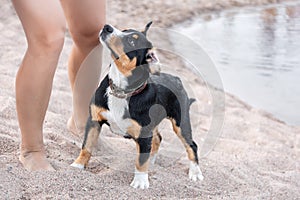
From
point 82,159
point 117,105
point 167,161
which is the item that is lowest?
point 167,161

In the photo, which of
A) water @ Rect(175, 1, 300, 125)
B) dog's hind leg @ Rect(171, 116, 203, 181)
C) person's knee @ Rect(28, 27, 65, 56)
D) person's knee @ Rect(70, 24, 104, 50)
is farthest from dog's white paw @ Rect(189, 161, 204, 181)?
water @ Rect(175, 1, 300, 125)

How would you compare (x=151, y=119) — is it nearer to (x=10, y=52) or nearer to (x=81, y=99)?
(x=81, y=99)

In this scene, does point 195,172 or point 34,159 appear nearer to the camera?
point 34,159

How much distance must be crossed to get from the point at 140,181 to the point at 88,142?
0.31 meters

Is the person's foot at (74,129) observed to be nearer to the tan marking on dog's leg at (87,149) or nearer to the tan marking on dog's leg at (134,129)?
the tan marking on dog's leg at (87,149)

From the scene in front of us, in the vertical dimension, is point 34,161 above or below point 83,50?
below

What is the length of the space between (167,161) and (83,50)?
74 centimetres

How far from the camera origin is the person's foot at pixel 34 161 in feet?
9.01

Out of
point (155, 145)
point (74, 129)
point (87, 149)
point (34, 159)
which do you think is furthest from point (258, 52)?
point (34, 159)

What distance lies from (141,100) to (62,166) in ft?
1.71

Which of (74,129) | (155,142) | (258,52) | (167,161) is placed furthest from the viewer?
(258,52)

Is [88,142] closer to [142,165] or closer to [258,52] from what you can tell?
[142,165]

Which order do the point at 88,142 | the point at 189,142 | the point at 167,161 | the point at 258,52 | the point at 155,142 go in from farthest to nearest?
the point at 258,52
the point at 167,161
the point at 155,142
the point at 189,142
the point at 88,142

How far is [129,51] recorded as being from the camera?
2.64 metres
